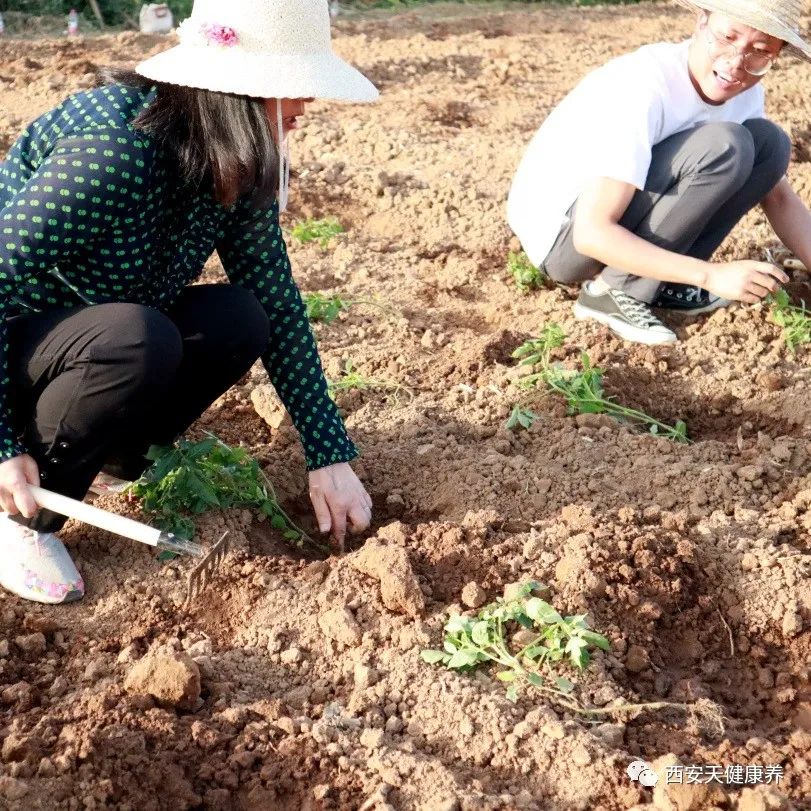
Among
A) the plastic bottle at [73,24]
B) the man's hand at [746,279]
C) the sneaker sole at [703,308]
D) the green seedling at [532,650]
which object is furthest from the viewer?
the plastic bottle at [73,24]

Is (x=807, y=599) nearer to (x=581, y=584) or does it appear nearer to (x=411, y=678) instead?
(x=581, y=584)

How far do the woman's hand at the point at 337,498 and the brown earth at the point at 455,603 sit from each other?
0.15 metres

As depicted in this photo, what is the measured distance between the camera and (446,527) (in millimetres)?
2785

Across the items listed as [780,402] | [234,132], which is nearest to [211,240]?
[234,132]

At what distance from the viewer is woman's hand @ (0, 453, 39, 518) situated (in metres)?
2.36

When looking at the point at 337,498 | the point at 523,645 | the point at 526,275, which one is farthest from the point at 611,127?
the point at 523,645

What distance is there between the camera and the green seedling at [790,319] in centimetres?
387

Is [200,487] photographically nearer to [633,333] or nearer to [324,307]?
[324,307]

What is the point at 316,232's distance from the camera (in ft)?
14.7

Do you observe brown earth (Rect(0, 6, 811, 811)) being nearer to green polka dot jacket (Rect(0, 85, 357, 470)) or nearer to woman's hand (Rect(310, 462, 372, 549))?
woman's hand (Rect(310, 462, 372, 549))

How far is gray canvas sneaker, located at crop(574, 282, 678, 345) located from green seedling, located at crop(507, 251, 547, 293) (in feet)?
0.85

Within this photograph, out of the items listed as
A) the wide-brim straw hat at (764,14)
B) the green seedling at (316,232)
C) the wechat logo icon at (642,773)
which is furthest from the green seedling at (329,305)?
the wechat logo icon at (642,773)

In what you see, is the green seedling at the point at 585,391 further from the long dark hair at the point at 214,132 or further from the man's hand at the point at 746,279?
the long dark hair at the point at 214,132

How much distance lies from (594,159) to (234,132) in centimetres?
166
